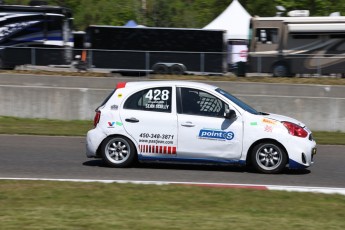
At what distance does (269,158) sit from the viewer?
11.3 metres

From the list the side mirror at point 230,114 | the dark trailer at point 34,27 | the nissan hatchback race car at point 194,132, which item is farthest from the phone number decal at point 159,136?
the dark trailer at point 34,27

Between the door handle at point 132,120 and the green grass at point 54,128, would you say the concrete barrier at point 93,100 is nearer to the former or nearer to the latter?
the green grass at point 54,128

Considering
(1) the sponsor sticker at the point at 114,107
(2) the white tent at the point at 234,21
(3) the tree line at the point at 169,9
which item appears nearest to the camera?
(1) the sponsor sticker at the point at 114,107

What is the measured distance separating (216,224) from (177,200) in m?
1.38

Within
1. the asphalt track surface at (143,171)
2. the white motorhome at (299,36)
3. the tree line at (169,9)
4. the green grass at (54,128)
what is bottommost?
the green grass at (54,128)

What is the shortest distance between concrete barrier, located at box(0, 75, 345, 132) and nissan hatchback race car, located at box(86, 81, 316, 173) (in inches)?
317

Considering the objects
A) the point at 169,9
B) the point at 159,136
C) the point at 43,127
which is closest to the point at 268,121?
the point at 159,136

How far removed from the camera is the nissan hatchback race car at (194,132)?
11.2 metres

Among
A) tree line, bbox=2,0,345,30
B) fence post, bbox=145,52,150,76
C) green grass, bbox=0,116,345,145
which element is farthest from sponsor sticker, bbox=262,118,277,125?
tree line, bbox=2,0,345,30

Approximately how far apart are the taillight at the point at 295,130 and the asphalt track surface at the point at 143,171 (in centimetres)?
67

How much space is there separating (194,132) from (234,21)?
27.1 m

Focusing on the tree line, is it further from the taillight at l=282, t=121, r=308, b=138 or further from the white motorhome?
the taillight at l=282, t=121, r=308, b=138

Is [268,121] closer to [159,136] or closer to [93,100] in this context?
[159,136]

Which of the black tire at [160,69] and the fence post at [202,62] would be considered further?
the fence post at [202,62]
